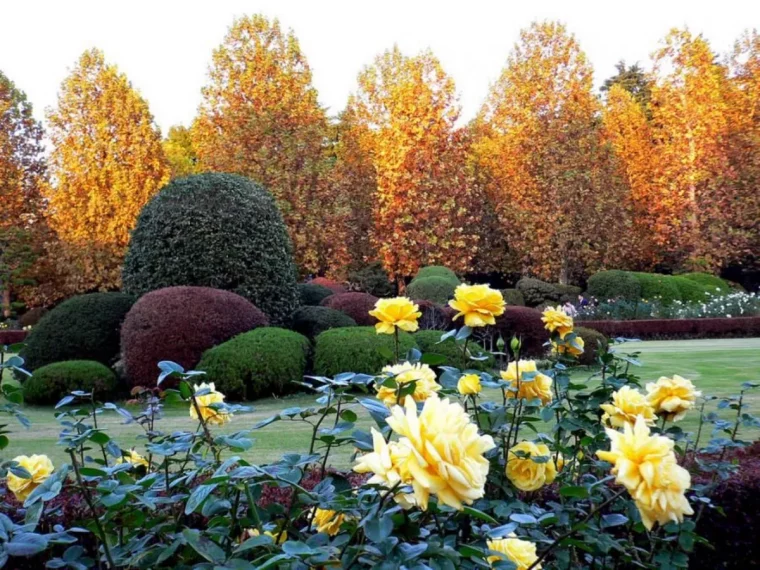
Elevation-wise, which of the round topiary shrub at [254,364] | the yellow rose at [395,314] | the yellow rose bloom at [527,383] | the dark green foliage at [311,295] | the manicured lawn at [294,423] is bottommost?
the manicured lawn at [294,423]

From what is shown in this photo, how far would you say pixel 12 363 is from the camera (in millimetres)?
2432

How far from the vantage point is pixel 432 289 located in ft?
52.3

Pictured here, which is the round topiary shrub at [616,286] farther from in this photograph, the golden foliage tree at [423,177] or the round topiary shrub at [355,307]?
the round topiary shrub at [355,307]

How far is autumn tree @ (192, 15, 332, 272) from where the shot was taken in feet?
63.6

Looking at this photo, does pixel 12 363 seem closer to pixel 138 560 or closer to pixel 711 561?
pixel 138 560

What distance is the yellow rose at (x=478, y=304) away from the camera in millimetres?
2230

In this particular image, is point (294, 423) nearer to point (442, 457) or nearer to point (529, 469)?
point (529, 469)

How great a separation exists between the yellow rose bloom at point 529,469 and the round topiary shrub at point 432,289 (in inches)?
529

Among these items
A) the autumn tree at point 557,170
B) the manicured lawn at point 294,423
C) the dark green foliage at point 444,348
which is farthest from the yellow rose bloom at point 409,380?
the autumn tree at point 557,170

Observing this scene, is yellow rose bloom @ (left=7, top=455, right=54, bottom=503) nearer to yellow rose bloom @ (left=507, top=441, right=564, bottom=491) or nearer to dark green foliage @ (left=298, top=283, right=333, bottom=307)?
yellow rose bloom @ (left=507, top=441, right=564, bottom=491)

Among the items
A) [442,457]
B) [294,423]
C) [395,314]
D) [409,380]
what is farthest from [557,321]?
[294,423]

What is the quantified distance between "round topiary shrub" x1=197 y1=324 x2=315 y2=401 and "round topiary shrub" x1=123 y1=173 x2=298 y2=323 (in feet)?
4.16

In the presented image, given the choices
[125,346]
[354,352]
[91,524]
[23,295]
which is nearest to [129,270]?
[125,346]

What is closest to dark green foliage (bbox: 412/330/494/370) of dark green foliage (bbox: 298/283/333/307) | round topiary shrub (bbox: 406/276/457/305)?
dark green foliage (bbox: 298/283/333/307)
